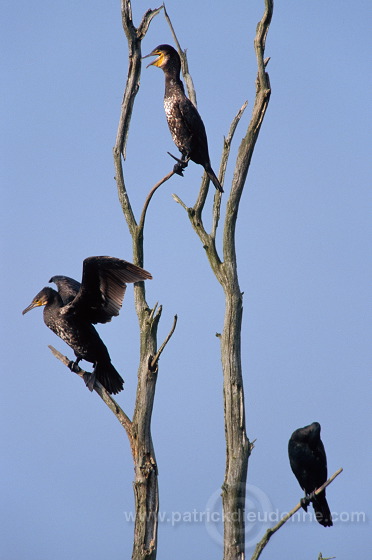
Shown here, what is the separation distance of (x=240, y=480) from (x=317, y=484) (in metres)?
1.36

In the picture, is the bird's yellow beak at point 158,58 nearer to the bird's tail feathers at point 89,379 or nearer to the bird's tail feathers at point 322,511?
the bird's tail feathers at point 89,379

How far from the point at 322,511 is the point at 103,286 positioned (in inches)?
98.0

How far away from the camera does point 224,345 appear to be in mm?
5953

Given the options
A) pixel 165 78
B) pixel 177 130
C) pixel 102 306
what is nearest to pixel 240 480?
pixel 102 306

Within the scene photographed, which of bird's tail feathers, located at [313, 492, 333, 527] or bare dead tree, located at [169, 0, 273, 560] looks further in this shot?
bird's tail feathers, located at [313, 492, 333, 527]

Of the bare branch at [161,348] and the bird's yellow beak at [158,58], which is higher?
the bird's yellow beak at [158,58]

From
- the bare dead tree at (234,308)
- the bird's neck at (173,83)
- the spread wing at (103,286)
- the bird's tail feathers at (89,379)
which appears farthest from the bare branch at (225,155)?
the bird's tail feathers at (89,379)

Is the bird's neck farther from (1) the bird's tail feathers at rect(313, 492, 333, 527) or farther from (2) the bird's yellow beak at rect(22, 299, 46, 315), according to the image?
(1) the bird's tail feathers at rect(313, 492, 333, 527)

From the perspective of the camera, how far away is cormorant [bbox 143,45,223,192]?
23.5 ft

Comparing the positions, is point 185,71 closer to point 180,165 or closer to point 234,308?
point 180,165

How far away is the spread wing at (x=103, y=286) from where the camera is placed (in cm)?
628

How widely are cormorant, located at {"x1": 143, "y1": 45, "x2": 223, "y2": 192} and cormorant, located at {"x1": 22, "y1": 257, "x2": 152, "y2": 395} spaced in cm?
126

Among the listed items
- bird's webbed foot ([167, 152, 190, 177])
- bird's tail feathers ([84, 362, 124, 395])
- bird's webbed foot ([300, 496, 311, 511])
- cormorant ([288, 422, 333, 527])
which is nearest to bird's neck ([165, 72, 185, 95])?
bird's webbed foot ([167, 152, 190, 177])

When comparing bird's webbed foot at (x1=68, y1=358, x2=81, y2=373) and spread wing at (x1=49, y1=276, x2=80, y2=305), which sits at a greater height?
spread wing at (x1=49, y1=276, x2=80, y2=305)
